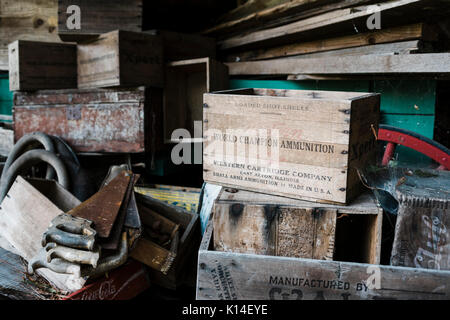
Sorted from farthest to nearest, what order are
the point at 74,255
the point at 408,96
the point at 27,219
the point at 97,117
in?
the point at 97,117 → the point at 408,96 → the point at 27,219 → the point at 74,255

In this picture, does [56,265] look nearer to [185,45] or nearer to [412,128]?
[185,45]

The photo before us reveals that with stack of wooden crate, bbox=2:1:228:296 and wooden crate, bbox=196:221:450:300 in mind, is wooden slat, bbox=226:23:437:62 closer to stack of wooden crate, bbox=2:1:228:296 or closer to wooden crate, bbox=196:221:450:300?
stack of wooden crate, bbox=2:1:228:296

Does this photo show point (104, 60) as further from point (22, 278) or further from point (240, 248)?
point (240, 248)

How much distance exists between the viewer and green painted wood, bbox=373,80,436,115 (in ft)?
9.21

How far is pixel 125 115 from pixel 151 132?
24cm

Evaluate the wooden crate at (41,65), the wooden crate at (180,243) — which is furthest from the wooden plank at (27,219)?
the wooden crate at (41,65)

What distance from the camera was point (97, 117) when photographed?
3422 millimetres

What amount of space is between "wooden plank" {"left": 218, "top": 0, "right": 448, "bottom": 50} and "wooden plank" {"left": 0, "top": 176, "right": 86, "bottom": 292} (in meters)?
1.99

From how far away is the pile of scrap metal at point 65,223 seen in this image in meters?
2.13

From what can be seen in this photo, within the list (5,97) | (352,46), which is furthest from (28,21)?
(352,46)

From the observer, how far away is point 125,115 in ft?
10.9

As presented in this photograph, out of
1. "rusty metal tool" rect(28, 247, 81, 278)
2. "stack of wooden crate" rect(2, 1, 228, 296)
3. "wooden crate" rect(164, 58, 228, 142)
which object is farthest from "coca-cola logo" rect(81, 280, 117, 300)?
"wooden crate" rect(164, 58, 228, 142)

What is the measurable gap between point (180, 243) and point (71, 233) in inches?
26.7
